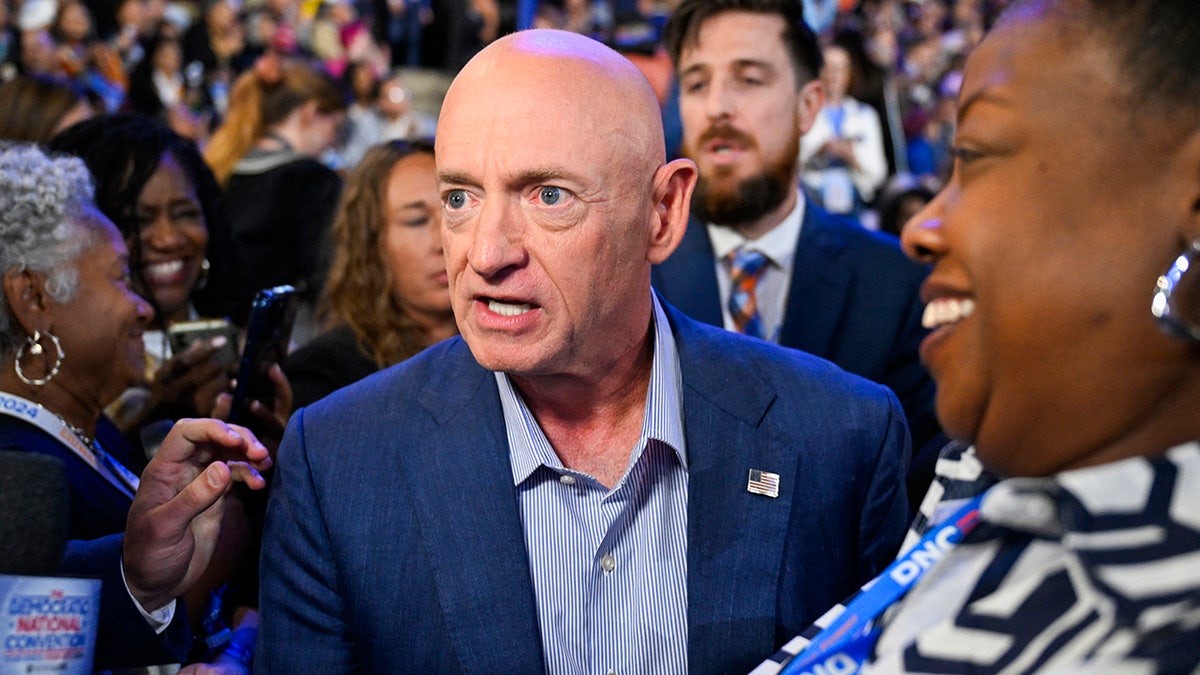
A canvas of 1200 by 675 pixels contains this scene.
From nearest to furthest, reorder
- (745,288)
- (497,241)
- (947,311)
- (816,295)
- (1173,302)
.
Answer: (1173,302) → (947,311) → (497,241) → (816,295) → (745,288)

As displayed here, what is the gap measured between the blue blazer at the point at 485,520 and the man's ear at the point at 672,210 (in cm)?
24

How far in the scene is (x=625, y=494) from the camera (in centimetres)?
212

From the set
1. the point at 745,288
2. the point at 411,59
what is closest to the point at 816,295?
the point at 745,288

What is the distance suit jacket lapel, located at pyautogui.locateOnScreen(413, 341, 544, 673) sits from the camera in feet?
6.52

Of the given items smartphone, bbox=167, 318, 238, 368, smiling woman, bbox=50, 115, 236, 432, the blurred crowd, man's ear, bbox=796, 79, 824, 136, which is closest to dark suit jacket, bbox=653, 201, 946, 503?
man's ear, bbox=796, 79, 824, 136

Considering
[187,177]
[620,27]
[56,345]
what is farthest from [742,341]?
[620,27]

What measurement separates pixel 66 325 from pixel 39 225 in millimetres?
216

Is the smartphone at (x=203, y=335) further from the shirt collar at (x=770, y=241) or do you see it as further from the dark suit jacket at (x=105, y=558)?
the shirt collar at (x=770, y=241)

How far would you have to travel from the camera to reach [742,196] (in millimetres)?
3885

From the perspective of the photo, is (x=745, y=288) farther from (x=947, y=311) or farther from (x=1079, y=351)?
(x=1079, y=351)

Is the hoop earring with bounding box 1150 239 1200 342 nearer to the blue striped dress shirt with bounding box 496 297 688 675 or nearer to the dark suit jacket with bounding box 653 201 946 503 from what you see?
the blue striped dress shirt with bounding box 496 297 688 675

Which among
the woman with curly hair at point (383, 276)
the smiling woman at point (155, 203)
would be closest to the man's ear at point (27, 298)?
the smiling woman at point (155, 203)

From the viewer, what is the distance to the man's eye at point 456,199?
2027 millimetres

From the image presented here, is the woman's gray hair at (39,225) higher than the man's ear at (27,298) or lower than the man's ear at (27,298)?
higher
